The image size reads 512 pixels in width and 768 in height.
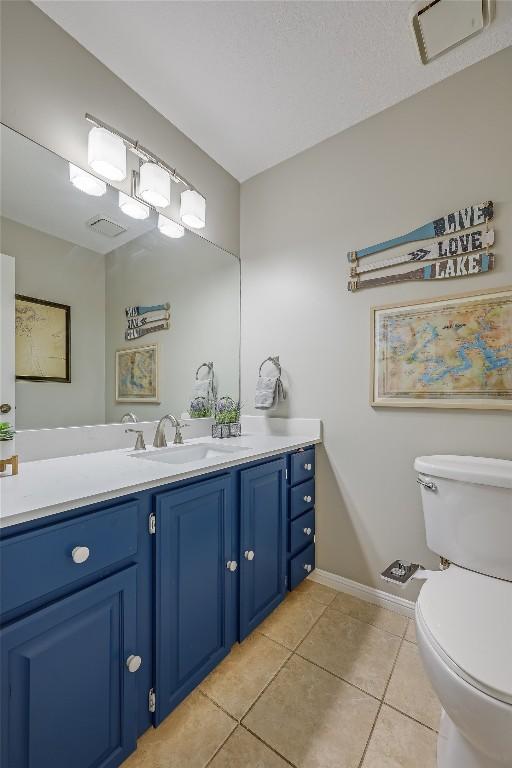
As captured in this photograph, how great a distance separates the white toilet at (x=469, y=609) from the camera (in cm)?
74

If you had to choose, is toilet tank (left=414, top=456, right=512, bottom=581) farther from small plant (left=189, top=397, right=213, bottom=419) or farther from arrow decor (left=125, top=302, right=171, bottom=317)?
arrow decor (left=125, top=302, right=171, bottom=317)

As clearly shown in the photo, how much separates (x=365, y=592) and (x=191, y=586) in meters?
1.07

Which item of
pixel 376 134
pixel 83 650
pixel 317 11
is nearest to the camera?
pixel 83 650

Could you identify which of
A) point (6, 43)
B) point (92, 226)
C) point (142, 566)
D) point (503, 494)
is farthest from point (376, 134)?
point (142, 566)

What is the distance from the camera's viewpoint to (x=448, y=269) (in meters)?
1.51

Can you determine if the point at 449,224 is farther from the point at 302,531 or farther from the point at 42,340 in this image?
the point at 42,340

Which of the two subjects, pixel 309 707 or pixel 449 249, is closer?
pixel 309 707

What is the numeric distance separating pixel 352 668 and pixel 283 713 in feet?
1.12

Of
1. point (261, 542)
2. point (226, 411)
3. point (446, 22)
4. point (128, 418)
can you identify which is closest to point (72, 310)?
point (128, 418)

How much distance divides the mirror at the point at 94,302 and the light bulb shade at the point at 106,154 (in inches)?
3.4

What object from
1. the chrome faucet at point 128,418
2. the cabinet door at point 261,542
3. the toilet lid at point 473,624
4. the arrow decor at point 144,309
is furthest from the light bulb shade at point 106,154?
the toilet lid at point 473,624

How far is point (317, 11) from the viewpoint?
1.29 meters

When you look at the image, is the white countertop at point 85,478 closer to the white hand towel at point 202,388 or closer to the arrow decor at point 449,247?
the white hand towel at point 202,388

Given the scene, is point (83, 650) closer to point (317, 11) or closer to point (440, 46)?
point (317, 11)
